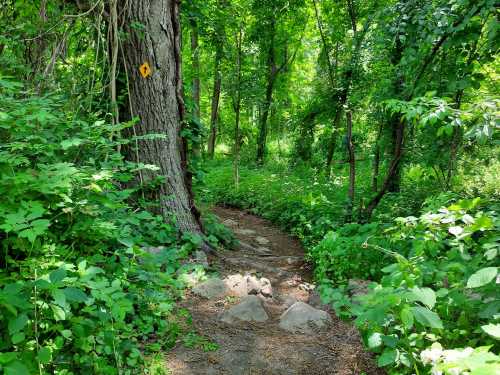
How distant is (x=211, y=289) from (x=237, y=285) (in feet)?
0.99

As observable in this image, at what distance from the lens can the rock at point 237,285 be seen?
13.2ft

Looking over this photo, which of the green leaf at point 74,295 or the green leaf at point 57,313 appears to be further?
the green leaf at point 57,313

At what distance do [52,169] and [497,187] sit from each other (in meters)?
8.80

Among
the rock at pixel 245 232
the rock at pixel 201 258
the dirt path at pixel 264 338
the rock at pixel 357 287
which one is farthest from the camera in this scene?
the rock at pixel 245 232

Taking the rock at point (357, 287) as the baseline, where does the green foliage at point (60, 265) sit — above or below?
above

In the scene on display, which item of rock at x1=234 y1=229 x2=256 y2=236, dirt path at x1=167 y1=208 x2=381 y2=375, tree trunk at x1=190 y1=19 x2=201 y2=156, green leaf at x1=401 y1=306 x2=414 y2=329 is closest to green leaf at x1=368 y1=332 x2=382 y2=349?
green leaf at x1=401 y1=306 x2=414 y2=329

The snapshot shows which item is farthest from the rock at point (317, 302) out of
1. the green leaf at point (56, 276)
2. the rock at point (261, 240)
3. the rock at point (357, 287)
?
the green leaf at point (56, 276)

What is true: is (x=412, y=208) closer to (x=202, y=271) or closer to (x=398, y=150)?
(x=398, y=150)

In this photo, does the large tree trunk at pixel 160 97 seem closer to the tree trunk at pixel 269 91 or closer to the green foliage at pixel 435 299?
the green foliage at pixel 435 299

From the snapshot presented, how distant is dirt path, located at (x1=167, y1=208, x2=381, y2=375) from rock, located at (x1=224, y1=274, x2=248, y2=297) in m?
0.01

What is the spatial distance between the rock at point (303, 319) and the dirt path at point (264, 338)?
2 centimetres

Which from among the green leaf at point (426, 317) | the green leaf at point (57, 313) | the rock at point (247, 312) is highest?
the green leaf at point (57, 313)

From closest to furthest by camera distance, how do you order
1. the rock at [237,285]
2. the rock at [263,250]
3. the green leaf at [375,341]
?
the green leaf at [375,341], the rock at [237,285], the rock at [263,250]

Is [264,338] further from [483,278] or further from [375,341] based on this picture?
[483,278]
